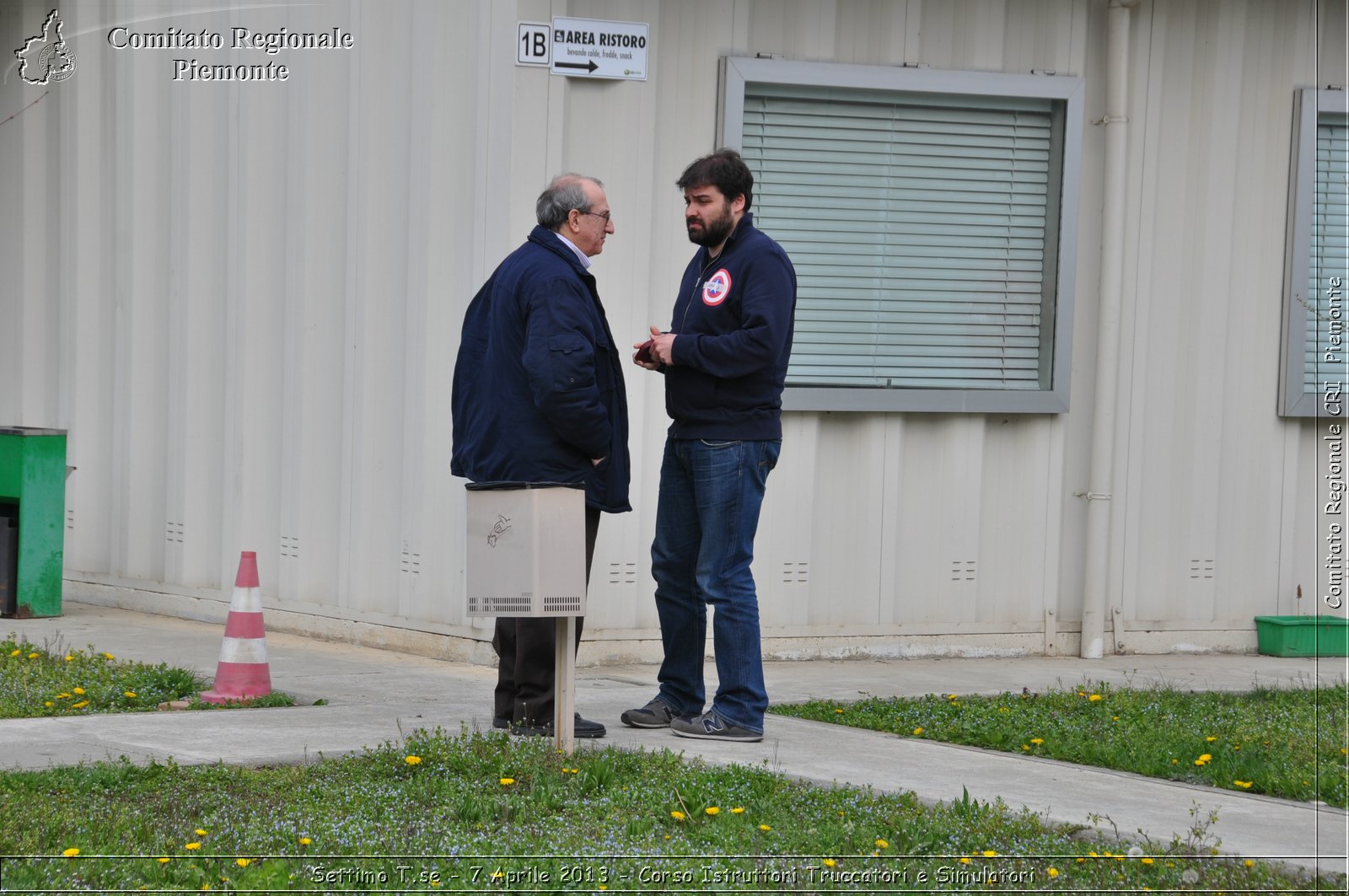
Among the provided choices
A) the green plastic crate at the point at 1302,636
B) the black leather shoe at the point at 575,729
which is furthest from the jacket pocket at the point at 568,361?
the green plastic crate at the point at 1302,636

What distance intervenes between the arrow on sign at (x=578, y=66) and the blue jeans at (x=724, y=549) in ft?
8.41

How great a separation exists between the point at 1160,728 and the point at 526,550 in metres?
2.86

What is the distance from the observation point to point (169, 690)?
6.75m

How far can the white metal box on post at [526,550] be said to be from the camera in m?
5.24

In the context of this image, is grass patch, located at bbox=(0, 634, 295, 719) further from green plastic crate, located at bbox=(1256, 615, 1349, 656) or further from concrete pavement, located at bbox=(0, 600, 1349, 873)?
green plastic crate, located at bbox=(1256, 615, 1349, 656)

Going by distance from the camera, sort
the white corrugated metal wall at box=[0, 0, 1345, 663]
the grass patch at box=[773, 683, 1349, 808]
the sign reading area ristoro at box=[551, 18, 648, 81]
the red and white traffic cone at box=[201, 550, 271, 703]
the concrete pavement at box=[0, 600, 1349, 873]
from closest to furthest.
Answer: the concrete pavement at box=[0, 600, 1349, 873], the grass patch at box=[773, 683, 1349, 808], the red and white traffic cone at box=[201, 550, 271, 703], the sign reading area ristoro at box=[551, 18, 648, 81], the white corrugated metal wall at box=[0, 0, 1345, 663]

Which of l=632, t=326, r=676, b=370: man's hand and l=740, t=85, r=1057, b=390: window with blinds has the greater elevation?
l=740, t=85, r=1057, b=390: window with blinds

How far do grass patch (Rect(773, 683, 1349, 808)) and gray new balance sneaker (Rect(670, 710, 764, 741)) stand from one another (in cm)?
79

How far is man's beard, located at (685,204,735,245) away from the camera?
6.02m

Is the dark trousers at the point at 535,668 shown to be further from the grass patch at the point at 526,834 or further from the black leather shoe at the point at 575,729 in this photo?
the grass patch at the point at 526,834

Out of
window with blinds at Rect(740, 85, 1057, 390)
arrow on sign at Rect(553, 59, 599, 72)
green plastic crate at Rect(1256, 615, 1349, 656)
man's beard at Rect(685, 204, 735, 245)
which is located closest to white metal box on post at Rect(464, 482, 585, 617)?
man's beard at Rect(685, 204, 735, 245)

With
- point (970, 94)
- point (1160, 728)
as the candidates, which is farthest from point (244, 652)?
point (970, 94)

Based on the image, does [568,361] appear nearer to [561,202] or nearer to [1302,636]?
[561,202]

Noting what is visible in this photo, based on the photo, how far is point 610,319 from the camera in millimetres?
8133
